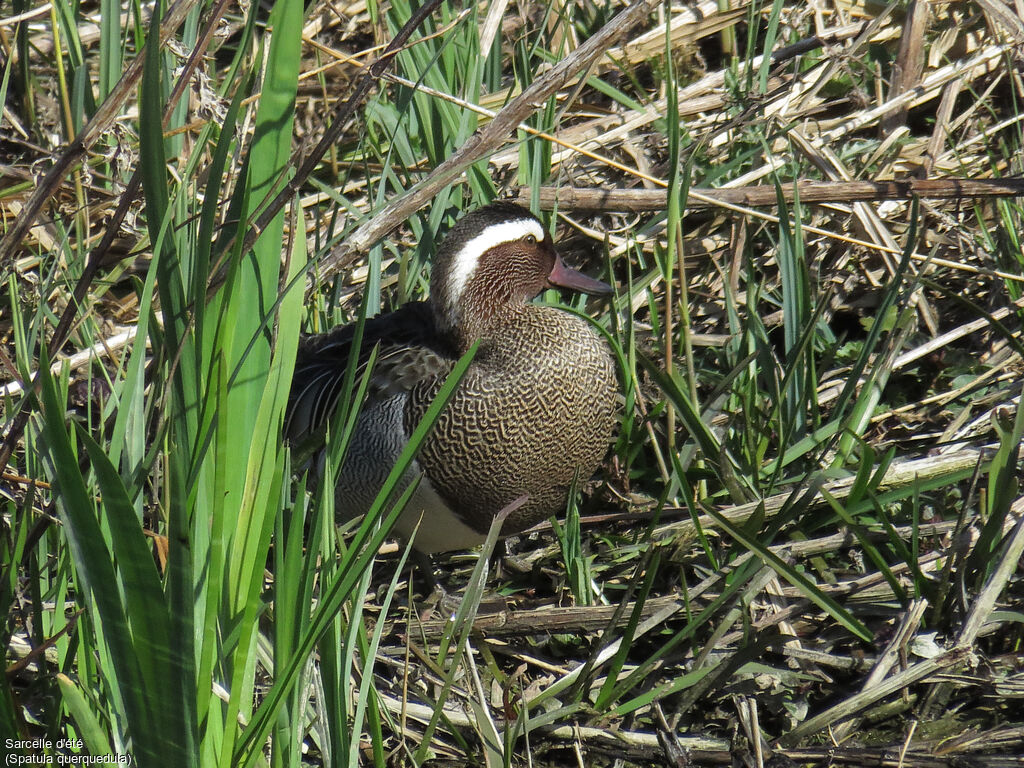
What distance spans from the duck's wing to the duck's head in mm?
101

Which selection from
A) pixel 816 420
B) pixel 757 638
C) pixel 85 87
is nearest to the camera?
pixel 757 638

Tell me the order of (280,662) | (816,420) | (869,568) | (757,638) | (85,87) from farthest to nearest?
(85,87), (816,420), (869,568), (757,638), (280,662)

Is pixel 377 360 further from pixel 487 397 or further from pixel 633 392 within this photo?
pixel 633 392

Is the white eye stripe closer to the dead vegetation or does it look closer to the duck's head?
the duck's head

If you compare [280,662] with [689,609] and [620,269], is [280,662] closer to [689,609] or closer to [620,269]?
[689,609]

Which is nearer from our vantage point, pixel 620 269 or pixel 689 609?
pixel 689 609

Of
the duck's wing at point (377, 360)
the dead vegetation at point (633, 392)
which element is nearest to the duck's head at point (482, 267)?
the duck's wing at point (377, 360)

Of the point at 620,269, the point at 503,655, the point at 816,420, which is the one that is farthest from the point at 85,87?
the point at 816,420

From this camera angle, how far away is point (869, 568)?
2.95 meters

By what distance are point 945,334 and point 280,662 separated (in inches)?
106

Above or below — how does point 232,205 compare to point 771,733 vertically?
above

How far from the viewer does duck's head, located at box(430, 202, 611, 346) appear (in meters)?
3.27

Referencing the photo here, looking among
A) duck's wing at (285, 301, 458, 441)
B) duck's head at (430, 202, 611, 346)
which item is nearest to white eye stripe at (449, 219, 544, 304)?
duck's head at (430, 202, 611, 346)

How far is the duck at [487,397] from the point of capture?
320 centimetres
